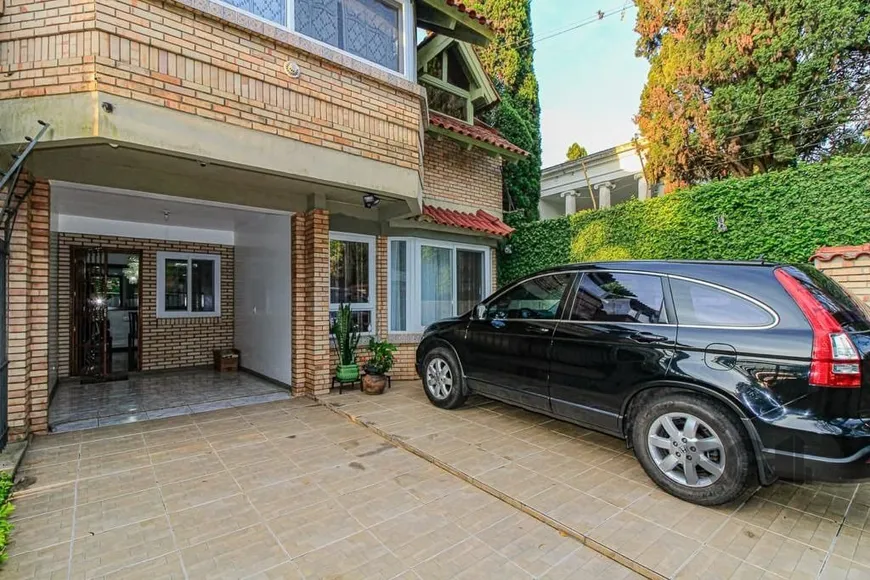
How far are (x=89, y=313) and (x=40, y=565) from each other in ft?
22.9

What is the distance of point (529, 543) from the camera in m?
2.69

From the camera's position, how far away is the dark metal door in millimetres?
7688

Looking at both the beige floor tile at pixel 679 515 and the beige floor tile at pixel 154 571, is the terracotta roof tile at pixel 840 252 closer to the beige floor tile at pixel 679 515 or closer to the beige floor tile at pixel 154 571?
the beige floor tile at pixel 679 515

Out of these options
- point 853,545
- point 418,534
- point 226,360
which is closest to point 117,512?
point 418,534

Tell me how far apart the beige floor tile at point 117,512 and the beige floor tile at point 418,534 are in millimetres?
1715

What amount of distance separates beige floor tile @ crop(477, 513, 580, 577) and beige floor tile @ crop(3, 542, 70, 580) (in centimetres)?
252

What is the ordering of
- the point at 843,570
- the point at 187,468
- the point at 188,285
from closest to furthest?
the point at 843,570 < the point at 187,468 < the point at 188,285

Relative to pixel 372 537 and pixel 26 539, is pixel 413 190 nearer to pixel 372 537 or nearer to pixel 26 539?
pixel 372 537

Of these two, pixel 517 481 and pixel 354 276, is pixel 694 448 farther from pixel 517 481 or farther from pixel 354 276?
pixel 354 276

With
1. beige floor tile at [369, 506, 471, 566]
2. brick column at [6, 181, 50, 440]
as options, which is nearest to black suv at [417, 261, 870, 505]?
beige floor tile at [369, 506, 471, 566]

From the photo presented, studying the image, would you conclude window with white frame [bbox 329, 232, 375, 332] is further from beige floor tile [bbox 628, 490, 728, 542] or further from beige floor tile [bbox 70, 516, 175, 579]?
beige floor tile [bbox 628, 490, 728, 542]

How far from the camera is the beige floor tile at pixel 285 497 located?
308 cm

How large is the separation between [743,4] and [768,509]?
943cm

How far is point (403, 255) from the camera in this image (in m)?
Result: 7.64
